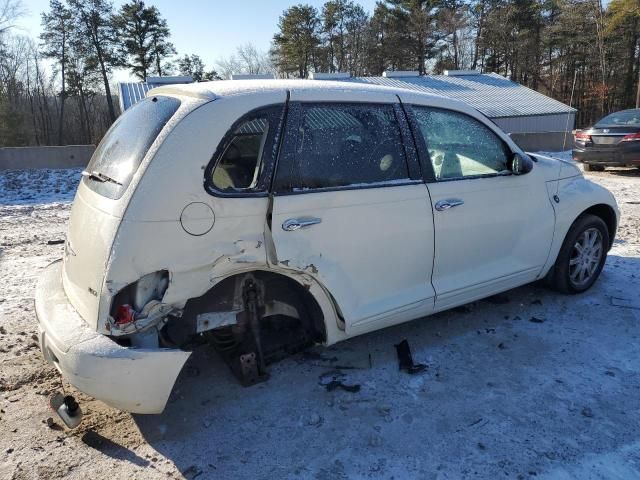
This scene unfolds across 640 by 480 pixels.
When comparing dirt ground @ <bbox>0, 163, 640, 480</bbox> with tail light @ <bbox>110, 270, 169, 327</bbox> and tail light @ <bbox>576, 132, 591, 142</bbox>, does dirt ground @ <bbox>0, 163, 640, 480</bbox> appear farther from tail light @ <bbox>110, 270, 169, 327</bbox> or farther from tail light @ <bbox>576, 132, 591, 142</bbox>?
tail light @ <bbox>576, 132, 591, 142</bbox>

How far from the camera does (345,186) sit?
10.2 feet

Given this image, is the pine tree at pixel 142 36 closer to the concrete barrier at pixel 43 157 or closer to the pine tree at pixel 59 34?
the pine tree at pixel 59 34

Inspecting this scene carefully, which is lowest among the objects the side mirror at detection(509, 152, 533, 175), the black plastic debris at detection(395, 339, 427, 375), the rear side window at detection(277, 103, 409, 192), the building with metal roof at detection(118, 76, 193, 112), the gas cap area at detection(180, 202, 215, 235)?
the black plastic debris at detection(395, 339, 427, 375)

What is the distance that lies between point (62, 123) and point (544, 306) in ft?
159

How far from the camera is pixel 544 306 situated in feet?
14.5

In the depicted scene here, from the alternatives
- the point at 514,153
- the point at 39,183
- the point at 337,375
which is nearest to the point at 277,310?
the point at 337,375

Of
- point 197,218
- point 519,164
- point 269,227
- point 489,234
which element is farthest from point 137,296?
point 519,164

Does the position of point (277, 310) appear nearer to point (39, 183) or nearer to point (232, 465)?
point (232, 465)

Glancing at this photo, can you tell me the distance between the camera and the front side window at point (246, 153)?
277 centimetres

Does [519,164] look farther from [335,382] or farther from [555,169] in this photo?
[335,382]

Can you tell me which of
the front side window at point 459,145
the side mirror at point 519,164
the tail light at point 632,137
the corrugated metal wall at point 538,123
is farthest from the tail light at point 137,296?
the corrugated metal wall at point 538,123

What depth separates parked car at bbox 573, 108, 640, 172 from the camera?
453 inches

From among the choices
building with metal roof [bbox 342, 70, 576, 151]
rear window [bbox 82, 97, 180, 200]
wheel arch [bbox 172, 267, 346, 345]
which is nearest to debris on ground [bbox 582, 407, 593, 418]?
wheel arch [bbox 172, 267, 346, 345]

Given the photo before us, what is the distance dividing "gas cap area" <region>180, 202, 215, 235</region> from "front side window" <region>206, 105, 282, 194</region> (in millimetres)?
144
